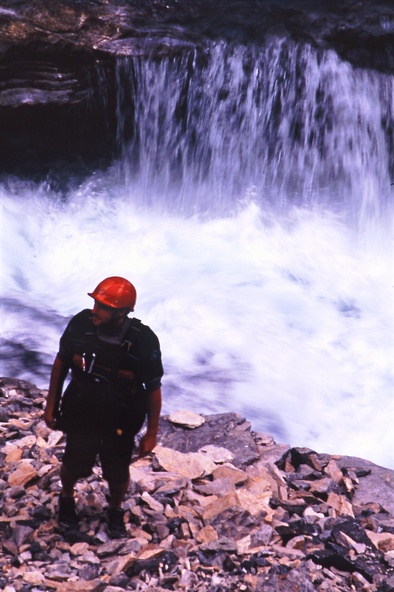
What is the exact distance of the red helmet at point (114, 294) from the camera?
2.03m

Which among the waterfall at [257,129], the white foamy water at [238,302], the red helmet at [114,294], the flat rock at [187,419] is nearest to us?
→ the red helmet at [114,294]

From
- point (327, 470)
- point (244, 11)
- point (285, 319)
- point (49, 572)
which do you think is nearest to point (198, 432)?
point (327, 470)

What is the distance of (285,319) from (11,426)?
3.79 meters

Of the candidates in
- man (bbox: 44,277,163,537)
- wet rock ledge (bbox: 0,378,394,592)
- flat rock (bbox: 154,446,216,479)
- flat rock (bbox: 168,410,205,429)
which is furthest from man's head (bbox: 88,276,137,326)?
flat rock (bbox: 168,410,205,429)

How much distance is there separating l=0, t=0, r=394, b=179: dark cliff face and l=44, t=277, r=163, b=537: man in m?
5.96

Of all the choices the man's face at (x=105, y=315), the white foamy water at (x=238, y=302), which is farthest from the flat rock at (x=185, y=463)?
the white foamy water at (x=238, y=302)

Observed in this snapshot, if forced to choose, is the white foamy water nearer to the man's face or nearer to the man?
the man

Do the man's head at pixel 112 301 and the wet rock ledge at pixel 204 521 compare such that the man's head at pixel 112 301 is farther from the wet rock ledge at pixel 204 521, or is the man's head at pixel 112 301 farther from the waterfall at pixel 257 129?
the waterfall at pixel 257 129

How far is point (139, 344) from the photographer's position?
2104 millimetres

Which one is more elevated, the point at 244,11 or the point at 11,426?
the point at 244,11

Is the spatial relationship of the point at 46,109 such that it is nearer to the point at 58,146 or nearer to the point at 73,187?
the point at 58,146

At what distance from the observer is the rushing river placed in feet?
17.2

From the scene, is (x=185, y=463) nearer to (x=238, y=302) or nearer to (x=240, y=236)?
(x=238, y=302)

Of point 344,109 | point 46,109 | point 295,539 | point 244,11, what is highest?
point 244,11
